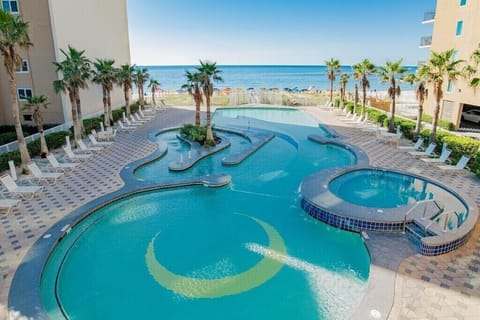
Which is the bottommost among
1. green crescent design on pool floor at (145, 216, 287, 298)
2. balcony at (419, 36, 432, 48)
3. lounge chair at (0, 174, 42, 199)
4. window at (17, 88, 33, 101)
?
green crescent design on pool floor at (145, 216, 287, 298)

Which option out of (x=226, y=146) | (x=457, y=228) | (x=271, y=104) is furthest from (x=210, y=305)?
(x=271, y=104)

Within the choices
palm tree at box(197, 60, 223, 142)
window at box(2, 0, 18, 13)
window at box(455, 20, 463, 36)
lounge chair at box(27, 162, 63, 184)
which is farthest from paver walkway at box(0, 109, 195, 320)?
window at box(455, 20, 463, 36)

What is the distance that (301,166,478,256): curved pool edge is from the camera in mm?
8086

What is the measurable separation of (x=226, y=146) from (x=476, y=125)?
65.2 feet

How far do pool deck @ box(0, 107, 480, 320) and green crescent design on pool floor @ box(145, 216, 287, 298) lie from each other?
7.37ft

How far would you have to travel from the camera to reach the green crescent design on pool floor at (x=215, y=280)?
6.96 m

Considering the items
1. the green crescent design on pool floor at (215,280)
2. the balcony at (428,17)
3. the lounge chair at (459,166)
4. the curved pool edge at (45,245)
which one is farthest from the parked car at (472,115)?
the green crescent design on pool floor at (215,280)

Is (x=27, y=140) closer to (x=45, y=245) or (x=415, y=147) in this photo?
(x=45, y=245)

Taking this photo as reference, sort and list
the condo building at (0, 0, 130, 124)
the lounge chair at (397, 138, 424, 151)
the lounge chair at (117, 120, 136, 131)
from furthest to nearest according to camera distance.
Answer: the lounge chair at (117, 120, 136, 131) < the condo building at (0, 0, 130, 124) < the lounge chair at (397, 138, 424, 151)

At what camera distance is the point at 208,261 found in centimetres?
807

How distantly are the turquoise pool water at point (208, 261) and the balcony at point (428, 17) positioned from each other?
80.1 feet

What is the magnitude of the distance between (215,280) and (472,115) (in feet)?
86.4

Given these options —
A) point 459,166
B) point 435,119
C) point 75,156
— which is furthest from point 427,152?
point 75,156

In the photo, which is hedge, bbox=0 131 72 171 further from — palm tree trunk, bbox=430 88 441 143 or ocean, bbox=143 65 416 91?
ocean, bbox=143 65 416 91
